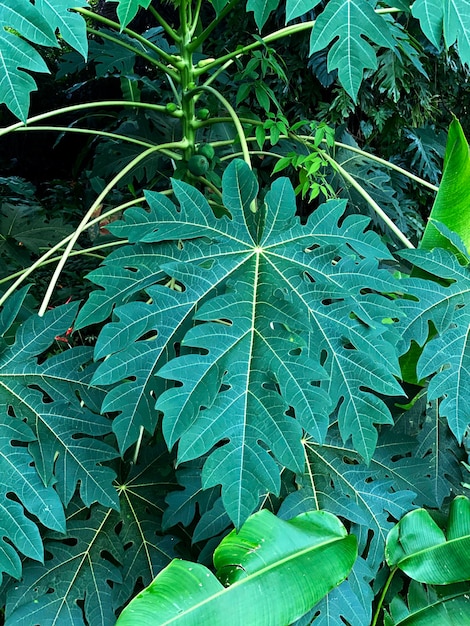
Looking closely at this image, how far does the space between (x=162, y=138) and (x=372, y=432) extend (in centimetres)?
112


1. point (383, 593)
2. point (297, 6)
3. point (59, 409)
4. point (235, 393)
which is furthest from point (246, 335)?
point (383, 593)

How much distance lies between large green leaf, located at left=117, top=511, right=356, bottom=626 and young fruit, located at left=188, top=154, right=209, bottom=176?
0.59m

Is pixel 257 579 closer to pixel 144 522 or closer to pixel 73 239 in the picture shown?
pixel 144 522

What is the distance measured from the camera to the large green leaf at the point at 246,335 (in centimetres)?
58

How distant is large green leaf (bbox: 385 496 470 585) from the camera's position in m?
0.78

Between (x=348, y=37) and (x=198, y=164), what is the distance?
0.39 m

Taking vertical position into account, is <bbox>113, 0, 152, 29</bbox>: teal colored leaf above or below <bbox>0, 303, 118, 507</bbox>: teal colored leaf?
above

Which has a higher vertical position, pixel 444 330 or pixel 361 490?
pixel 444 330

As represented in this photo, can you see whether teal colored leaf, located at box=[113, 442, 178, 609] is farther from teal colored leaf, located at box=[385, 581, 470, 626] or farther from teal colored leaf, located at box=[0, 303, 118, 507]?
teal colored leaf, located at box=[385, 581, 470, 626]

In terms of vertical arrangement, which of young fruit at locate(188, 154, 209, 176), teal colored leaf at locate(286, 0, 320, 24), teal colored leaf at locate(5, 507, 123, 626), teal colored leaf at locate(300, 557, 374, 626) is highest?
teal colored leaf at locate(286, 0, 320, 24)

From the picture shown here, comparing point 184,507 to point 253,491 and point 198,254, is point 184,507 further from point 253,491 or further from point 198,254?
point 198,254

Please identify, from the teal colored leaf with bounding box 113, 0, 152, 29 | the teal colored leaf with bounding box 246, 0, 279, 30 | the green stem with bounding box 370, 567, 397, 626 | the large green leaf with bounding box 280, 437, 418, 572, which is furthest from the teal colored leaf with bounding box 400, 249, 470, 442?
the teal colored leaf with bounding box 113, 0, 152, 29

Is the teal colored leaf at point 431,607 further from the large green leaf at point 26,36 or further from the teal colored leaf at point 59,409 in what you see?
the large green leaf at point 26,36

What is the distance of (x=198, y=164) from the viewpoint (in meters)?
0.95
